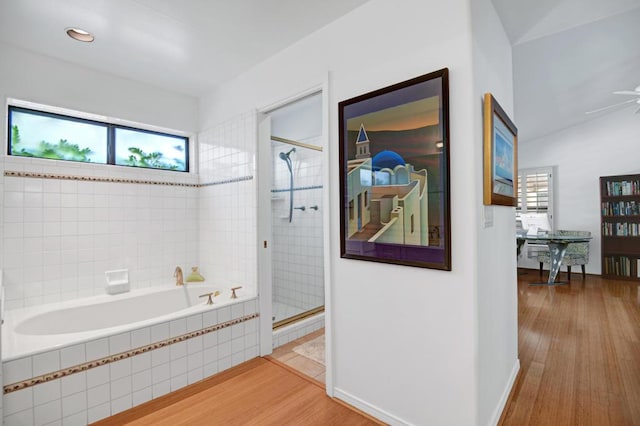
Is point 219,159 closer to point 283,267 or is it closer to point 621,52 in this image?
point 283,267

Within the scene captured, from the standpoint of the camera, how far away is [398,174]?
68.1 inches

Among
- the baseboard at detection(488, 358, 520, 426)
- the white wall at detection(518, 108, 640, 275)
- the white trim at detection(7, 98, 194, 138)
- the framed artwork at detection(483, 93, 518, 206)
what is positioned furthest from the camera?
the white wall at detection(518, 108, 640, 275)

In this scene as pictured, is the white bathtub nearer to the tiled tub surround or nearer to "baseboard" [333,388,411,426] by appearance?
the tiled tub surround

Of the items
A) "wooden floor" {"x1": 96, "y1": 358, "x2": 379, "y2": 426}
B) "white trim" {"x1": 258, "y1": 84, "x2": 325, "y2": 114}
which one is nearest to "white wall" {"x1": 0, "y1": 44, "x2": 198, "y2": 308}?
"white trim" {"x1": 258, "y1": 84, "x2": 325, "y2": 114}

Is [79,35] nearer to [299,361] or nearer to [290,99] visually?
[290,99]

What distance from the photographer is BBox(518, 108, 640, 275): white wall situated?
210 inches

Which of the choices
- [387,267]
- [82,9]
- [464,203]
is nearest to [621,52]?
[464,203]

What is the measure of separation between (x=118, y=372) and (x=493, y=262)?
8.04 feet

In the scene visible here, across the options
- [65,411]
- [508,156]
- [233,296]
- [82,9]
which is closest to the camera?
[65,411]

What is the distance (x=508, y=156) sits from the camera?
2100 mm

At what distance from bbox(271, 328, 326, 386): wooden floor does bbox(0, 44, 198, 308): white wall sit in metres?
1.41

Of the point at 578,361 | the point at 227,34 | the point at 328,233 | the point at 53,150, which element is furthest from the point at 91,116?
the point at 578,361

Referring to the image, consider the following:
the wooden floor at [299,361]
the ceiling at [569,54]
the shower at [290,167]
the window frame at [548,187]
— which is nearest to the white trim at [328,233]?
the wooden floor at [299,361]

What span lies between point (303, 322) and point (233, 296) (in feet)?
2.94
